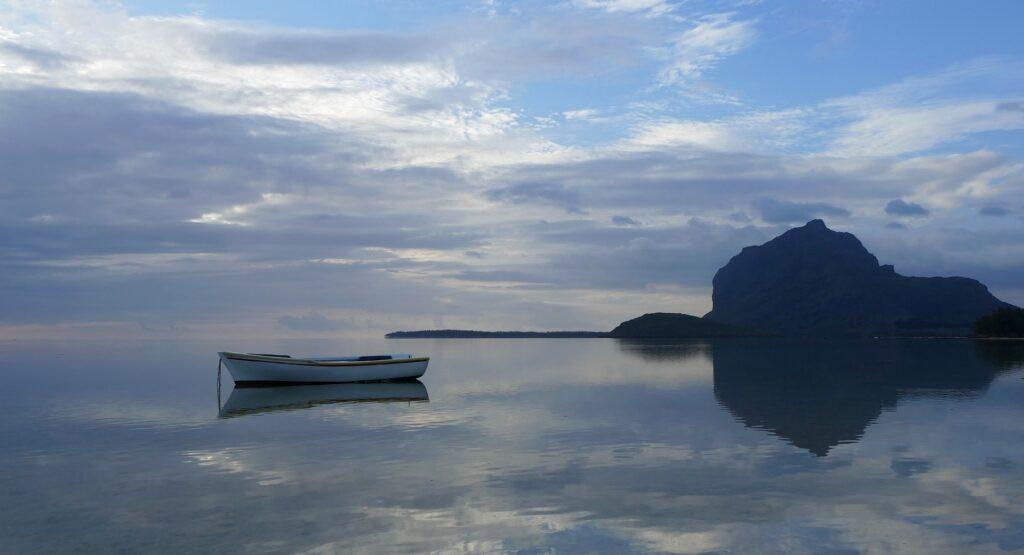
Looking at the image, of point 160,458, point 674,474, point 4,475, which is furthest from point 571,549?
point 4,475

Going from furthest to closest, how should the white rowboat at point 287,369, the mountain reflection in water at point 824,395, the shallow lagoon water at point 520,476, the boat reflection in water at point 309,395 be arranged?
the white rowboat at point 287,369
the boat reflection in water at point 309,395
the mountain reflection in water at point 824,395
the shallow lagoon water at point 520,476

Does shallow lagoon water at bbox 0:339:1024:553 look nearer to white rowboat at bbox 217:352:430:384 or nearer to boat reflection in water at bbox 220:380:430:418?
boat reflection in water at bbox 220:380:430:418

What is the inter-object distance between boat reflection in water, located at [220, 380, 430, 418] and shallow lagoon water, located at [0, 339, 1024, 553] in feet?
3.04

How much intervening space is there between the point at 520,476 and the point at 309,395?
34.2 m

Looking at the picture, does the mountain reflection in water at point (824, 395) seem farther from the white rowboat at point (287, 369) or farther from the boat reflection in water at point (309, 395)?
the white rowboat at point (287, 369)

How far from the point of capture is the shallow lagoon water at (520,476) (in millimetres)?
16266

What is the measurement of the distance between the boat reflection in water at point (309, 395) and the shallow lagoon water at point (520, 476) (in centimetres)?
93

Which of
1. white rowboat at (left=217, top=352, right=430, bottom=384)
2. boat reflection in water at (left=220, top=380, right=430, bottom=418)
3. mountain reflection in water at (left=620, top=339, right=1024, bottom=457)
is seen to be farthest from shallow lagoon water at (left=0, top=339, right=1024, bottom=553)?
white rowboat at (left=217, top=352, right=430, bottom=384)

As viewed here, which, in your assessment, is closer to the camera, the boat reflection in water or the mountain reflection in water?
the mountain reflection in water

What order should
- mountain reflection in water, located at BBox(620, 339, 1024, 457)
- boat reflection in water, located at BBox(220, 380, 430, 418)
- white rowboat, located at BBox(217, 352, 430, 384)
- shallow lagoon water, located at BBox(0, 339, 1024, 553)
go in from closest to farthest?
shallow lagoon water, located at BBox(0, 339, 1024, 553) < mountain reflection in water, located at BBox(620, 339, 1024, 457) < boat reflection in water, located at BBox(220, 380, 430, 418) < white rowboat, located at BBox(217, 352, 430, 384)

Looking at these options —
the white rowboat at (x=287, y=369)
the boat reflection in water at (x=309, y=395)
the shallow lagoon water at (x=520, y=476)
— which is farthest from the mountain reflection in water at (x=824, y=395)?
the white rowboat at (x=287, y=369)

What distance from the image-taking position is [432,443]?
96.7ft

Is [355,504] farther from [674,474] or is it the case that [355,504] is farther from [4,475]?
[4,475]

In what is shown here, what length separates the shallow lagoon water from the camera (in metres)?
16.3
